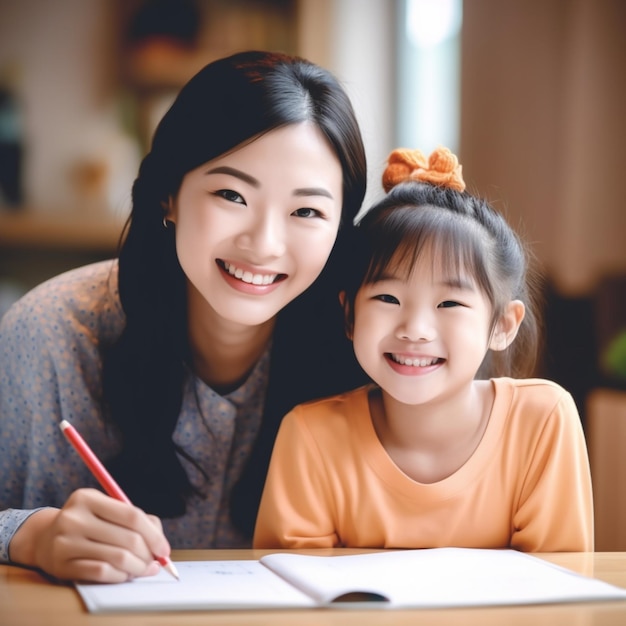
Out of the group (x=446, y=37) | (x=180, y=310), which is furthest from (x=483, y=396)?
(x=446, y=37)

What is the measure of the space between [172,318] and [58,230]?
1.89 meters

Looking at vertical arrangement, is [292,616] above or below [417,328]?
below

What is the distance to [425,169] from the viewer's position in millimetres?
1289

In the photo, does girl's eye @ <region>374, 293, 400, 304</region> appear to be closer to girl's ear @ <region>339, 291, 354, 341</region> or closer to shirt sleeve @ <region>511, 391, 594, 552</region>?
girl's ear @ <region>339, 291, 354, 341</region>

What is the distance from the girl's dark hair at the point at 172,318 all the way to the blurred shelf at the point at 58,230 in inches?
71.1

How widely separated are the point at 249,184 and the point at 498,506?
0.52 metres

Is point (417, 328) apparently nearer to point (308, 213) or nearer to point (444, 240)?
point (444, 240)

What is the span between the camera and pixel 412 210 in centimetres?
123

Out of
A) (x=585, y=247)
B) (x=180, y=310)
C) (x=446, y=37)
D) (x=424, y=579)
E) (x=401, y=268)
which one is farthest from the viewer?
(x=446, y=37)

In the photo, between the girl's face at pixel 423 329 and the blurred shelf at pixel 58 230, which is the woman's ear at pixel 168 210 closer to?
the girl's face at pixel 423 329

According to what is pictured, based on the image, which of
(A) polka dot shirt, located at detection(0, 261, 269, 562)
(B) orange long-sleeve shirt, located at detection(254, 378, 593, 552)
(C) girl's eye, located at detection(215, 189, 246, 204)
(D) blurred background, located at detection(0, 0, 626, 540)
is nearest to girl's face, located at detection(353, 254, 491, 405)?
(B) orange long-sleeve shirt, located at detection(254, 378, 593, 552)

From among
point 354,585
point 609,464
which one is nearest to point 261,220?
point 354,585

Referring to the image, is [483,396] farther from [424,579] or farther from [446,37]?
[446,37]

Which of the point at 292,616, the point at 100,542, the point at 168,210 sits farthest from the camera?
the point at 168,210
